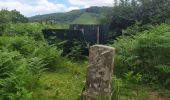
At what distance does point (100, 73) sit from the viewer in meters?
6.05

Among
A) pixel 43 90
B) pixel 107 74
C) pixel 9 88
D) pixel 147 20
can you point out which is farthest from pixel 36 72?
pixel 147 20

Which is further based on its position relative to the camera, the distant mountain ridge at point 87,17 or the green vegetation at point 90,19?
the green vegetation at point 90,19

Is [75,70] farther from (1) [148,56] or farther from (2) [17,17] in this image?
(2) [17,17]

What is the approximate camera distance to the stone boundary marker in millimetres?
6023

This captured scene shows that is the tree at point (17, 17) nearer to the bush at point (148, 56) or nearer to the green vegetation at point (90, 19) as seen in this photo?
the green vegetation at point (90, 19)

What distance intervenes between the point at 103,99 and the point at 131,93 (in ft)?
3.84

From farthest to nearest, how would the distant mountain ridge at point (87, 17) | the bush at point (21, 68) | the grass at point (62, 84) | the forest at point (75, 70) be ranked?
the distant mountain ridge at point (87, 17), the grass at point (62, 84), the forest at point (75, 70), the bush at point (21, 68)

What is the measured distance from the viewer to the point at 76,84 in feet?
24.6

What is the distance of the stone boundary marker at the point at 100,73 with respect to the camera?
6.02m

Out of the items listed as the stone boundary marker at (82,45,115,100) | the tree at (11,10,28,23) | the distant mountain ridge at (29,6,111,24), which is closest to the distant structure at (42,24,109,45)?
the distant mountain ridge at (29,6,111,24)

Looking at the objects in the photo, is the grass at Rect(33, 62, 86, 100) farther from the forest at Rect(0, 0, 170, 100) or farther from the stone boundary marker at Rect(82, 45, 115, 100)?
the stone boundary marker at Rect(82, 45, 115, 100)

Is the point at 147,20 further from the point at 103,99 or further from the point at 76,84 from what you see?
the point at 103,99

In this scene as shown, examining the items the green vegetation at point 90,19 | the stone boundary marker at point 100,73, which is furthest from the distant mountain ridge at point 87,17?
the stone boundary marker at point 100,73

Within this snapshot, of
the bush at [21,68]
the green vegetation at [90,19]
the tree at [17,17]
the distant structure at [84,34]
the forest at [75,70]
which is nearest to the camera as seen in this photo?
the bush at [21,68]
